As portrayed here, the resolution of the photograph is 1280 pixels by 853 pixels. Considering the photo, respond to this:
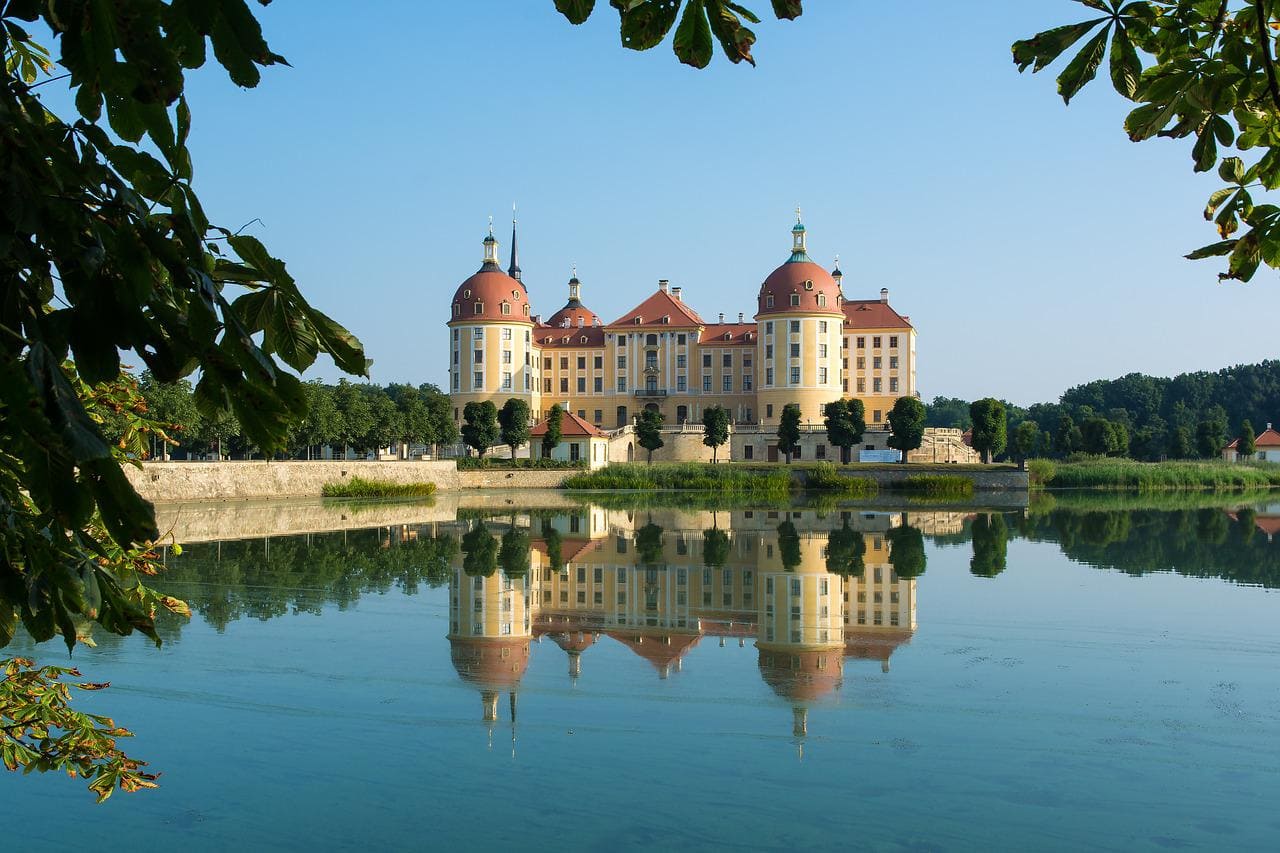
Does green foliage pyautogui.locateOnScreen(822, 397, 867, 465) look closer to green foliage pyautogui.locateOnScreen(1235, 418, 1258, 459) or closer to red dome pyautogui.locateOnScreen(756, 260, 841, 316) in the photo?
red dome pyautogui.locateOnScreen(756, 260, 841, 316)

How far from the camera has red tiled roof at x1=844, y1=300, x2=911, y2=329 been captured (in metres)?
56.4

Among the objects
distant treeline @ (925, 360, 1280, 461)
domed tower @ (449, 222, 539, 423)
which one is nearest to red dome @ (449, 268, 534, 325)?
domed tower @ (449, 222, 539, 423)

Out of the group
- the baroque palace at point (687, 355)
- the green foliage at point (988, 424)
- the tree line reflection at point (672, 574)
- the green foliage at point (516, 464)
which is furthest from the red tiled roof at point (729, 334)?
the tree line reflection at point (672, 574)

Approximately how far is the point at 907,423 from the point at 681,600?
34963mm

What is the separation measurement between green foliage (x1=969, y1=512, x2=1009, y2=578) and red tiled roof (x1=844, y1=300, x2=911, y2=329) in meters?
30.3

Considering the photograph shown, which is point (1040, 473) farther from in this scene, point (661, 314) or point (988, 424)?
point (661, 314)

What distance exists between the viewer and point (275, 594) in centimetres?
1216

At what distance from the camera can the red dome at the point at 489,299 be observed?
54.8 meters

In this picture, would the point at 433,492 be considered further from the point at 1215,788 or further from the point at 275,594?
the point at 1215,788

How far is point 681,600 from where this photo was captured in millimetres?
12133

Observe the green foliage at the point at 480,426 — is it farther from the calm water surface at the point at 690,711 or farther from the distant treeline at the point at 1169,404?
the distant treeline at the point at 1169,404

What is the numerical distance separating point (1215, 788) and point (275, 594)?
9252 mm

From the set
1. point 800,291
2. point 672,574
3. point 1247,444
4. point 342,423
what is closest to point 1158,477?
point 800,291

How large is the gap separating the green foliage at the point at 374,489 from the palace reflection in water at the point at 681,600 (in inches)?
465
